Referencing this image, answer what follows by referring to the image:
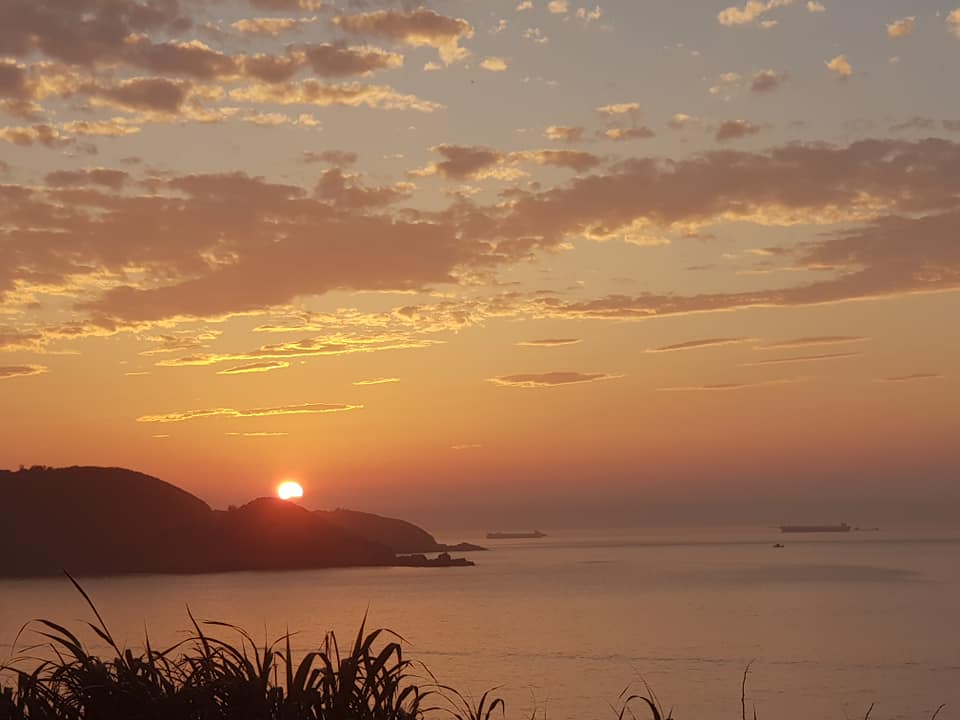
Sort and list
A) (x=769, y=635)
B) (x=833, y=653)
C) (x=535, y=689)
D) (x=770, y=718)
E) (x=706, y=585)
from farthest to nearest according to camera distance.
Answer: (x=706, y=585), (x=769, y=635), (x=833, y=653), (x=535, y=689), (x=770, y=718)

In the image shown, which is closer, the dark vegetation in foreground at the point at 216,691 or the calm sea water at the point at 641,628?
the dark vegetation in foreground at the point at 216,691

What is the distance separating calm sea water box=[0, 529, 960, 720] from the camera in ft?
221

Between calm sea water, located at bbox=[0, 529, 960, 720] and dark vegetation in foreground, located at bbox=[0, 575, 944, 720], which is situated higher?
dark vegetation in foreground, located at bbox=[0, 575, 944, 720]

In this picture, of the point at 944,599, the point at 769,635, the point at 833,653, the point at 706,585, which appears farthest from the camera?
the point at 706,585

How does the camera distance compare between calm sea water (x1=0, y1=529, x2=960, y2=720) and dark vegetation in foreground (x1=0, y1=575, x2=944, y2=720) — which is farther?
calm sea water (x1=0, y1=529, x2=960, y2=720)

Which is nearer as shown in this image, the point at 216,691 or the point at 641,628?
the point at 216,691

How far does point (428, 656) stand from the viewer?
89.9 m

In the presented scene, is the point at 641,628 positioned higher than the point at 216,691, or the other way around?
the point at 216,691

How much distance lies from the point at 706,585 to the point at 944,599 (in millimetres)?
39366

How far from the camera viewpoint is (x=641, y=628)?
4146 inches

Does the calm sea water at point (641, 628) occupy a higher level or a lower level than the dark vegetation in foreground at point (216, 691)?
lower

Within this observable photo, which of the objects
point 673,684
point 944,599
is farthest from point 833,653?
point 944,599

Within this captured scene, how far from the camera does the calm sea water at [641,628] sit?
221ft

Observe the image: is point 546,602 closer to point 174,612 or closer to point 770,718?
point 174,612
